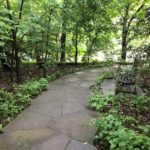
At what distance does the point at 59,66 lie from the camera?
33.5 feet

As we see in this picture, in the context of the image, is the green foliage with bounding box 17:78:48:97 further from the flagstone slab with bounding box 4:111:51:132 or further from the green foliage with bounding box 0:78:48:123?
the flagstone slab with bounding box 4:111:51:132

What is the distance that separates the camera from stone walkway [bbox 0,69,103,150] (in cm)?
349

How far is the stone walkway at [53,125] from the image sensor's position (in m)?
3.49

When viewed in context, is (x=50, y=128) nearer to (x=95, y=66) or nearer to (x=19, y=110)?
(x=19, y=110)

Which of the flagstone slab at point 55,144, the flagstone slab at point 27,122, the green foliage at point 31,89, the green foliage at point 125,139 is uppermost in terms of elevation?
the green foliage at point 31,89

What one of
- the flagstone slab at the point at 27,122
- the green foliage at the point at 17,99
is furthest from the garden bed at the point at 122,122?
the green foliage at the point at 17,99

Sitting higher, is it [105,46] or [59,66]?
[105,46]

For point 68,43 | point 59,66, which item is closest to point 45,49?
point 59,66

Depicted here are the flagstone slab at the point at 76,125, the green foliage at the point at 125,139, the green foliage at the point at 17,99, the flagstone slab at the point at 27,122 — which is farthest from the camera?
the green foliage at the point at 17,99

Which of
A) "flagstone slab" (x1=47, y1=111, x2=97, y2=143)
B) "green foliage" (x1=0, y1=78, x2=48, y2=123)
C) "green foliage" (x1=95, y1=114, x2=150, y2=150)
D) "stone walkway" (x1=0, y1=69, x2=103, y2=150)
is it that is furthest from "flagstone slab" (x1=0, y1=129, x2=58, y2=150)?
"green foliage" (x1=95, y1=114, x2=150, y2=150)

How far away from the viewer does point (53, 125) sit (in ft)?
13.7

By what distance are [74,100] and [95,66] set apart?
524cm

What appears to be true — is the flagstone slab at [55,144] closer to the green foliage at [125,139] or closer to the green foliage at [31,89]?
the green foliage at [125,139]

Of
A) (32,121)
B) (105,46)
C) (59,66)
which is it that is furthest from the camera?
(105,46)
